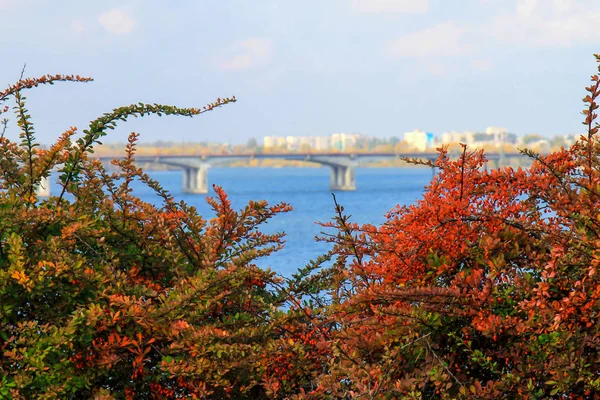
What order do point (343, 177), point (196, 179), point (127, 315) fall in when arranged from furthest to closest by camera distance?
point (343, 177) → point (196, 179) → point (127, 315)

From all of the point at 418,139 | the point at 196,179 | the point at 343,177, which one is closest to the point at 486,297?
the point at 196,179

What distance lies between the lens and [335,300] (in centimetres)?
396

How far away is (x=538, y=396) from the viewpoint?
3.20m

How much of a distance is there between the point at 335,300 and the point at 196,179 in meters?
85.8

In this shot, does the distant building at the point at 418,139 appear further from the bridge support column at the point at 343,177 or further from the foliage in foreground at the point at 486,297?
the foliage in foreground at the point at 486,297

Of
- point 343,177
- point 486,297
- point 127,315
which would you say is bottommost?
point 343,177

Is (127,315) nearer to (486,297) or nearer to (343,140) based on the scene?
(486,297)

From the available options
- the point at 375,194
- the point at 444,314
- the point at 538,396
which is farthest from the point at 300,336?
the point at 375,194

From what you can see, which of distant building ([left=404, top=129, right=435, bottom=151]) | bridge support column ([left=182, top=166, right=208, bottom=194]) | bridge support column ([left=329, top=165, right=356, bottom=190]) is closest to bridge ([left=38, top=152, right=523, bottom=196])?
bridge support column ([left=182, top=166, right=208, bottom=194])

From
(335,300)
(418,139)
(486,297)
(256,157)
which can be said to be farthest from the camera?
(418,139)

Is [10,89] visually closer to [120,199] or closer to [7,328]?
[120,199]

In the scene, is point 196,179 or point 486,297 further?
point 196,179

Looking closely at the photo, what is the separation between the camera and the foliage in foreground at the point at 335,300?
322 centimetres

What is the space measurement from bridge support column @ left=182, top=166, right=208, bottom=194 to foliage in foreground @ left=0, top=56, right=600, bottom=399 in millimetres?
82843
